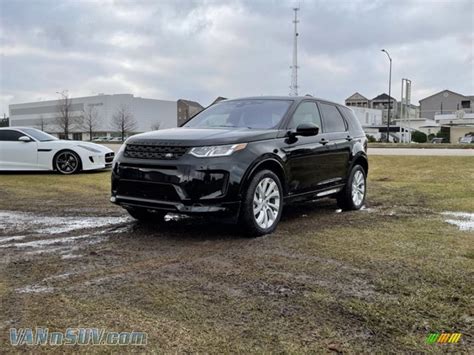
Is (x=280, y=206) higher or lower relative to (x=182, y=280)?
higher

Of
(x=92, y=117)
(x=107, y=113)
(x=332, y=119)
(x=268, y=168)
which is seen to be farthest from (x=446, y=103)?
(x=268, y=168)

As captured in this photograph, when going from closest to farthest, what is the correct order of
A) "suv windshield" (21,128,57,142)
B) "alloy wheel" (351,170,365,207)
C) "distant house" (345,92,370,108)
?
"alloy wheel" (351,170,365,207)
"suv windshield" (21,128,57,142)
"distant house" (345,92,370,108)

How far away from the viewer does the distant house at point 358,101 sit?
116m

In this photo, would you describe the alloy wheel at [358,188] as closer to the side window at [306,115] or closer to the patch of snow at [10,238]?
the side window at [306,115]

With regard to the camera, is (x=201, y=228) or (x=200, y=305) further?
(x=201, y=228)

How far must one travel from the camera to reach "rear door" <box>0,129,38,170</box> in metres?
12.0

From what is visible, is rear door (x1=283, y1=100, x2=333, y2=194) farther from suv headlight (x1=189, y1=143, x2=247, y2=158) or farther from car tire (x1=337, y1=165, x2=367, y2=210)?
suv headlight (x1=189, y1=143, x2=247, y2=158)

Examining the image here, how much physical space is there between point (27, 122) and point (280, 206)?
125017mm

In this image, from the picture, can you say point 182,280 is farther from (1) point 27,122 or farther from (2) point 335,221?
(1) point 27,122

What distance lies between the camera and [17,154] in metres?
12.0

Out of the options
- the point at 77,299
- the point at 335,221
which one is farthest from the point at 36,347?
the point at 335,221

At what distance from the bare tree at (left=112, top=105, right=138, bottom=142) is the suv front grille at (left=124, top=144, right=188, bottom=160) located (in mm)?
88334

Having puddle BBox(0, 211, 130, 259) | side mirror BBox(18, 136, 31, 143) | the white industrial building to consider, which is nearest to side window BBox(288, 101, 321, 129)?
puddle BBox(0, 211, 130, 259)

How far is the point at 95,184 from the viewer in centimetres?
1012
